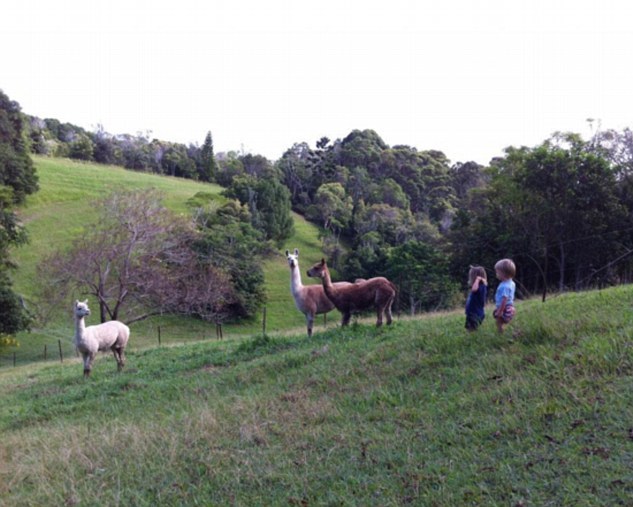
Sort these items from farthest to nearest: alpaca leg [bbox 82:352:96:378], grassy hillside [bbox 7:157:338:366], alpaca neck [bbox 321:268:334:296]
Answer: grassy hillside [bbox 7:157:338:366]
alpaca leg [bbox 82:352:96:378]
alpaca neck [bbox 321:268:334:296]

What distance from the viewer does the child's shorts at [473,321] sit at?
998cm

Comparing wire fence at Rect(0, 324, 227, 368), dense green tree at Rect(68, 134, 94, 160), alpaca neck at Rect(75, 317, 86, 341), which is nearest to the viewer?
alpaca neck at Rect(75, 317, 86, 341)

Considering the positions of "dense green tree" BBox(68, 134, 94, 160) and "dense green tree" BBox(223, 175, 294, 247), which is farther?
"dense green tree" BBox(68, 134, 94, 160)

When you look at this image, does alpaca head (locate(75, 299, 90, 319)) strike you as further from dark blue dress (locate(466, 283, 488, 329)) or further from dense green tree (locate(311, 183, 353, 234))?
dense green tree (locate(311, 183, 353, 234))

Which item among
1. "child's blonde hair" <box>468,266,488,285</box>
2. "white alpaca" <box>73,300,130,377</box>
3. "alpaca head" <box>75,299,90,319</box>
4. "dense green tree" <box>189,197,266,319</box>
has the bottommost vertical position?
"dense green tree" <box>189,197,266,319</box>

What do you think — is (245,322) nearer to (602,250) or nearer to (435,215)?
(602,250)

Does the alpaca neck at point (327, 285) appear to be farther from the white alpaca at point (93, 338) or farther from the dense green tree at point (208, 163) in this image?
the dense green tree at point (208, 163)

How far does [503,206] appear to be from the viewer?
127 feet

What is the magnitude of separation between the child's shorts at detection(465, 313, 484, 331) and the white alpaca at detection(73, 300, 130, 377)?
362 inches

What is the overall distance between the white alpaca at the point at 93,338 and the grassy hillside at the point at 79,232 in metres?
17.5

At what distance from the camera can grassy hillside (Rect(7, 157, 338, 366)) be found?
4022 centimetres

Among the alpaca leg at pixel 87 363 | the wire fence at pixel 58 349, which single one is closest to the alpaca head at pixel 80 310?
the alpaca leg at pixel 87 363

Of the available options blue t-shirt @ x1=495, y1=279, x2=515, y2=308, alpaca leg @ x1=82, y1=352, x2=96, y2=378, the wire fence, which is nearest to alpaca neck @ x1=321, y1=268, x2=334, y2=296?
blue t-shirt @ x1=495, y1=279, x2=515, y2=308

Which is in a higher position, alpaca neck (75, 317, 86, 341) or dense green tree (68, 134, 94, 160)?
dense green tree (68, 134, 94, 160)
